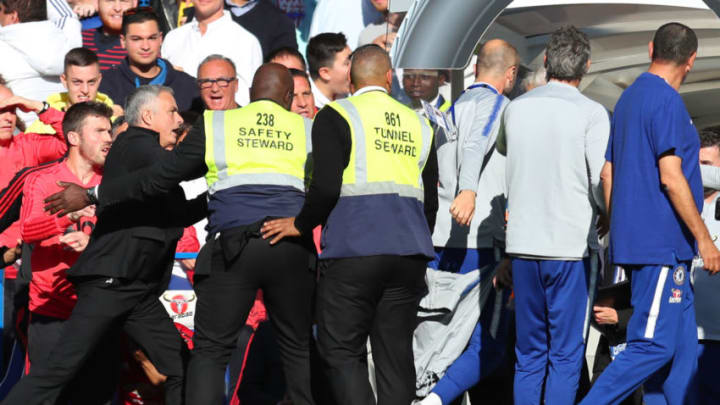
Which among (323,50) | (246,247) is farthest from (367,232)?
(323,50)

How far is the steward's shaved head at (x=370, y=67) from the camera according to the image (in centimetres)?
586

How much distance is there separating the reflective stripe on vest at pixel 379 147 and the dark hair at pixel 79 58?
2.87 metres

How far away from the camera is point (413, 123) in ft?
19.1

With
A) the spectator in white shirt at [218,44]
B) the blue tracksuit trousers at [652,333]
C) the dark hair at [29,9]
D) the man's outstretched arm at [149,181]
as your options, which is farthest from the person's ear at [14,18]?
the blue tracksuit trousers at [652,333]

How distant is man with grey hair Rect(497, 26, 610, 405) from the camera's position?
19.3 feet

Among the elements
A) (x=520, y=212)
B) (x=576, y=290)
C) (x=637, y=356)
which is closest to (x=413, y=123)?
(x=520, y=212)

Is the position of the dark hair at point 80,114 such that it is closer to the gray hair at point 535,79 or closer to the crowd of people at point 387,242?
the crowd of people at point 387,242

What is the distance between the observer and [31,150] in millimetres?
7656

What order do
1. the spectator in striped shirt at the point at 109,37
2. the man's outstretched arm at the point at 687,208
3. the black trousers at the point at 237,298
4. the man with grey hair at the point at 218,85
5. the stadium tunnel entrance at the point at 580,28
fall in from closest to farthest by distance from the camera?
the man's outstretched arm at the point at 687,208, the black trousers at the point at 237,298, the stadium tunnel entrance at the point at 580,28, the man with grey hair at the point at 218,85, the spectator in striped shirt at the point at 109,37

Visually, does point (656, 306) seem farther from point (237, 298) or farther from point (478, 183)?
point (237, 298)

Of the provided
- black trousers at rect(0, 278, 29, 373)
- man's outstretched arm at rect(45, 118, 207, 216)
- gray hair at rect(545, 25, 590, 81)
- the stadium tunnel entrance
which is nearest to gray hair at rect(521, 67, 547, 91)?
the stadium tunnel entrance

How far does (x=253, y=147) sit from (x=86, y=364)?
5.61 ft

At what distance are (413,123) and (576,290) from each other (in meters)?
1.18

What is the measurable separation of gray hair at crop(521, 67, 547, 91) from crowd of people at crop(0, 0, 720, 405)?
41 millimetres
